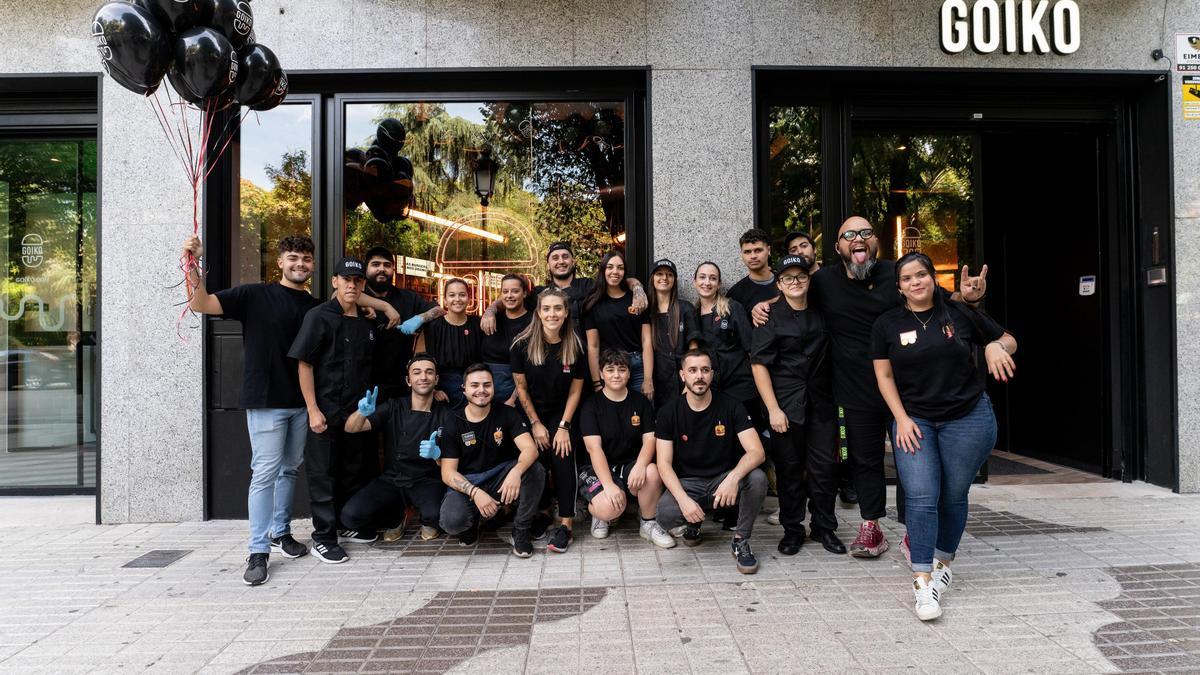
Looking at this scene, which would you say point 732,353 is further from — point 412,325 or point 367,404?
point 367,404

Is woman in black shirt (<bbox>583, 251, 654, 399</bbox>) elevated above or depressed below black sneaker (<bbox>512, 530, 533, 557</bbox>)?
above

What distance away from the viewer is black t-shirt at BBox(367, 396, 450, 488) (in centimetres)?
488

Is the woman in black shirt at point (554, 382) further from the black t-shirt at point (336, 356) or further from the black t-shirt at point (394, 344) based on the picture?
the black t-shirt at point (336, 356)

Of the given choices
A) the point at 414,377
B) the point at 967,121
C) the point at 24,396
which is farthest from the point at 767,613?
the point at 24,396

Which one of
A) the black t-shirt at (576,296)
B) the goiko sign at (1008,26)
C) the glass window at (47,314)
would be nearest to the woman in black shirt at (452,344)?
the black t-shirt at (576,296)

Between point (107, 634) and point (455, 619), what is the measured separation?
70.7 inches

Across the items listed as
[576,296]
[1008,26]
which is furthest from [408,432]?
[1008,26]

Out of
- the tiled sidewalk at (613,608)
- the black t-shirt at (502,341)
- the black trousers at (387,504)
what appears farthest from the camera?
the black t-shirt at (502,341)

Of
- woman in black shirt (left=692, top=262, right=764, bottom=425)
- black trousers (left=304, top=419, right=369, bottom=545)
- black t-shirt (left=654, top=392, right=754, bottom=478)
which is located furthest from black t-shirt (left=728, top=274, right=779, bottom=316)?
black trousers (left=304, top=419, right=369, bottom=545)

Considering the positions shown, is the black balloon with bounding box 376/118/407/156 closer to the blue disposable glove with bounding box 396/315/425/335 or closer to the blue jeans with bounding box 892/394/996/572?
the blue disposable glove with bounding box 396/315/425/335

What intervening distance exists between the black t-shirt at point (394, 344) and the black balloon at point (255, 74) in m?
1.67

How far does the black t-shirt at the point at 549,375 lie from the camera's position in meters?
4.99

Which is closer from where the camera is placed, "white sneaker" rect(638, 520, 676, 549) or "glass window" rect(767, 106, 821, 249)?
"white sneaker" rect(638, 520, 676, 549)

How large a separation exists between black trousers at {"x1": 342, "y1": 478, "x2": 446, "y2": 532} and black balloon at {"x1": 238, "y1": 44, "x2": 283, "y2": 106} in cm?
291
